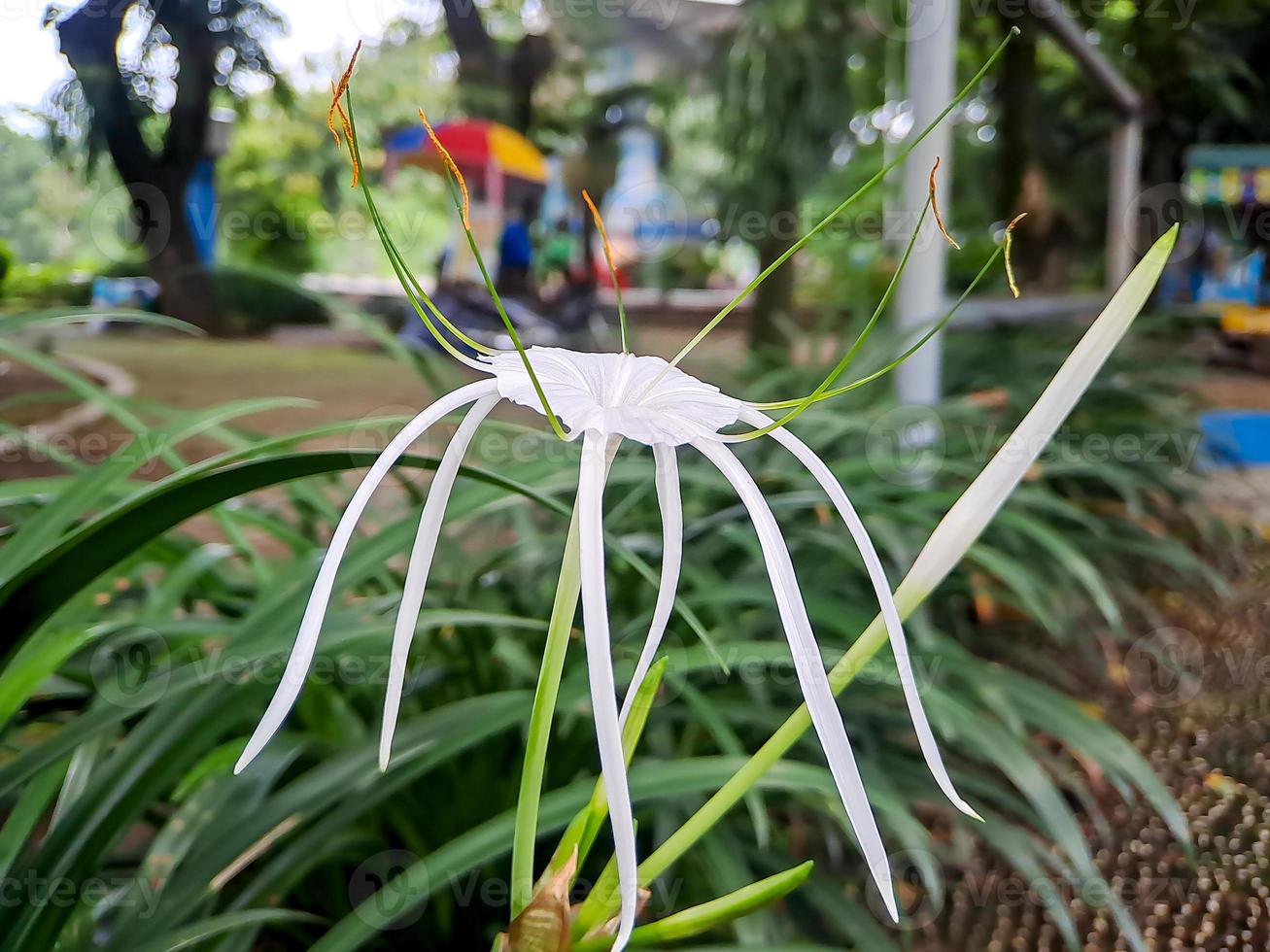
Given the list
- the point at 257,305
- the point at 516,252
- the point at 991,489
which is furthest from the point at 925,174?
the point at 991,489

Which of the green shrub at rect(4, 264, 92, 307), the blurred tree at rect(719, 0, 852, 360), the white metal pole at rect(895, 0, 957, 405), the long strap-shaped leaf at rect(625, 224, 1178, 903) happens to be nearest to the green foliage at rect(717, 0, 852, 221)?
the blurred tree at rect(719, 0, 852, 360)

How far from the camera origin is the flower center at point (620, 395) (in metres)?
0.18

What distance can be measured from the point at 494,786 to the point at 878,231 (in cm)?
126

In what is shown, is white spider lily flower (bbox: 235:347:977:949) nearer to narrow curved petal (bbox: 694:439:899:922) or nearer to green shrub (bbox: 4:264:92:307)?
narrow curved petal (bbox: 694:439:899:922)

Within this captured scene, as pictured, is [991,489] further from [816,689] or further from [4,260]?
[4,260]

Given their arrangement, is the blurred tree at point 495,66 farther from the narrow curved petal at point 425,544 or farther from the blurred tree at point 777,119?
the narrow curved petal at point 425,544

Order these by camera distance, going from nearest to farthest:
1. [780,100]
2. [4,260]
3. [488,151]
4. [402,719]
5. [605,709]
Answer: [605,709]
[402,719]
[4,260]
[488,151]
[780,100]

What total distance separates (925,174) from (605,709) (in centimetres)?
105

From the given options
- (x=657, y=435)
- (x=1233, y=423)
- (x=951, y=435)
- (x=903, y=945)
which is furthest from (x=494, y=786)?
(x=1233, y=423)

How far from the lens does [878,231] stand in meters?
1.54

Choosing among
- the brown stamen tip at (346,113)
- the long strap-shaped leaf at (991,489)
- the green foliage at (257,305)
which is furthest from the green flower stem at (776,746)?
the green foliage at (257,305)

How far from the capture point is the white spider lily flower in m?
0.15

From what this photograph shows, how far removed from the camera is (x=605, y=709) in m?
0.15

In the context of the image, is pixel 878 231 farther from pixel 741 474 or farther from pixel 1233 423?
pixel 741 474
